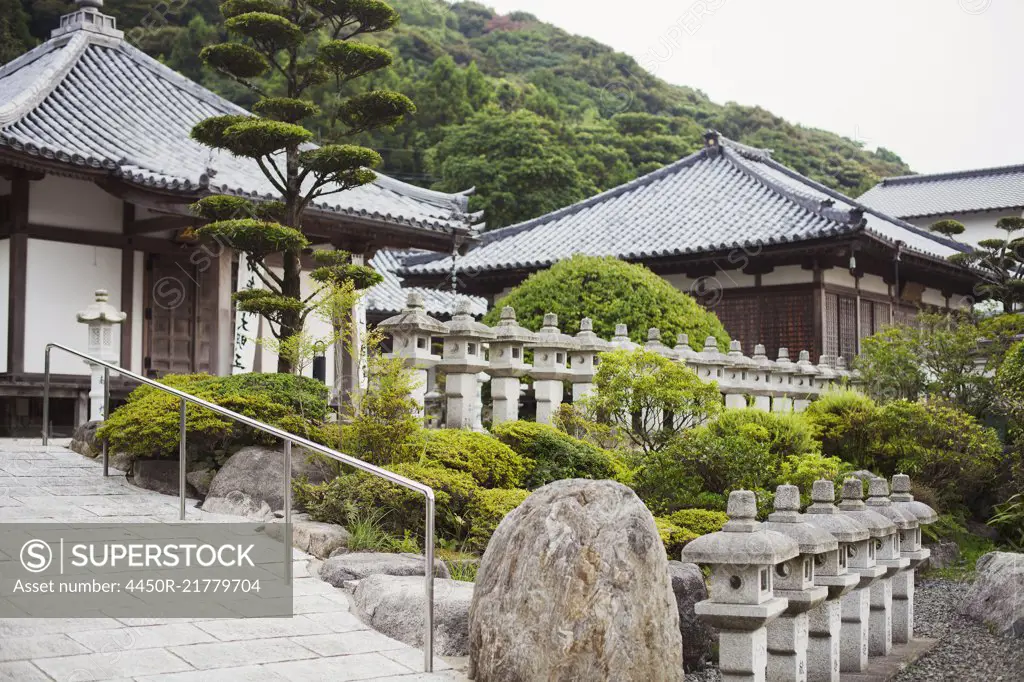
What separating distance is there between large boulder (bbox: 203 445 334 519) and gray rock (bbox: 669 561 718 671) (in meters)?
3.45

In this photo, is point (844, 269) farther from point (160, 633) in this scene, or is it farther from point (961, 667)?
point (160, 633)

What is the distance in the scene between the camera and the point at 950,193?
49.1m

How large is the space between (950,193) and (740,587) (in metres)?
47.6

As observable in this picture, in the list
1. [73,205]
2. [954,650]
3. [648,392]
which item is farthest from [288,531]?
[73,205]

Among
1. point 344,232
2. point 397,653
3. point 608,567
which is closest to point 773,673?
point 608,567

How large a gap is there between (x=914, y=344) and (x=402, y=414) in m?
10.3

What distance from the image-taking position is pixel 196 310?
56.4 feet

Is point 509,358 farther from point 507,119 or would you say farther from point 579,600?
point 507,119

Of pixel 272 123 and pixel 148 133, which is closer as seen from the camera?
pixel 272 123

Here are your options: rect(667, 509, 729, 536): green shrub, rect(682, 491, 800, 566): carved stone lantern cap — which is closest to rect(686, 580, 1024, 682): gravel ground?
rect(682, 491, 800, 566): carved stone lantern cap

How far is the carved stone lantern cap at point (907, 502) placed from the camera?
9900mm

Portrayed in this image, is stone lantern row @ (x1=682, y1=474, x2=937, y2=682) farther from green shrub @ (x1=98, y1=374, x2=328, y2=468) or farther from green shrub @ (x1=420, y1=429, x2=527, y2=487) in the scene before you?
green shrub @ (x1=98, y1=374, x2=328, y2=468)

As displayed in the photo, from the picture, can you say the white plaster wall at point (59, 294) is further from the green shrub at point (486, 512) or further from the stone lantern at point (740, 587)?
the stone lantern at point (740, 587)

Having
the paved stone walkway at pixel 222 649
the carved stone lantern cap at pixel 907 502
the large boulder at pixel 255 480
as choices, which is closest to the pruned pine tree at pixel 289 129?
the large boulder at pixel 255 480
